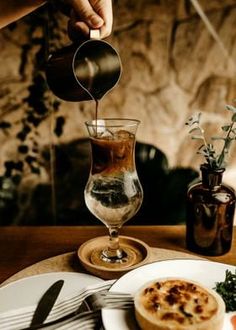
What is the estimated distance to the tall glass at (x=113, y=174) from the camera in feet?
3.73

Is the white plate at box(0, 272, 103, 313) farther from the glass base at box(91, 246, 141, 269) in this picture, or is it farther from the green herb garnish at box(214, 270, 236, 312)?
the green herb garnish at box(214, 270, 236, 312)

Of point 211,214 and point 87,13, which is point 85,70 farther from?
point 211,214

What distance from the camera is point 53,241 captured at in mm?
1440

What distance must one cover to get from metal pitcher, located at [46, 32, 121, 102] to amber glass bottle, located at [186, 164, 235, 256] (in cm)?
37

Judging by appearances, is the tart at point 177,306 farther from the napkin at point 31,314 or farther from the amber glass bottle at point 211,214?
the amber glass bottle at point 211,214

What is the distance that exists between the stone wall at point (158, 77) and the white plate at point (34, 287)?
787 mm

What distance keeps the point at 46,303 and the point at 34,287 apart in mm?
80

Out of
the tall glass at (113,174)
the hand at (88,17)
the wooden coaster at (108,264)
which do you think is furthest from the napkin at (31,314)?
the hand at (88,17)

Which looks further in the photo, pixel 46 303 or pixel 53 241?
pixel 53 241

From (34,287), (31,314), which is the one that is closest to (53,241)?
(34,287)

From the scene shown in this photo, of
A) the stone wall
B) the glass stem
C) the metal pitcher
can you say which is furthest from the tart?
the stone wall

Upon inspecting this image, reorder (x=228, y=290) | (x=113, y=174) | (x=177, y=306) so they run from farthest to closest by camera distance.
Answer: (x=113, y=174), (x=228, y=290), (x=177, y=306)

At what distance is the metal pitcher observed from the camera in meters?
1.15

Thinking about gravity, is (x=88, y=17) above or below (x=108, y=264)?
above
